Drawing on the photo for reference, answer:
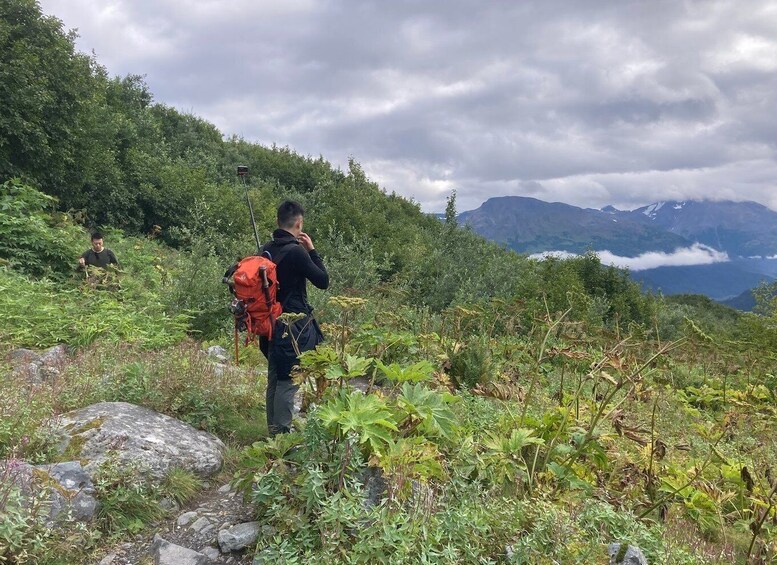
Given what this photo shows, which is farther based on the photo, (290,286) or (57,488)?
(290,286)

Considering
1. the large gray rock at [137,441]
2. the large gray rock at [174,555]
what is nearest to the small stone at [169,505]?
the large gray rock at [137,441]

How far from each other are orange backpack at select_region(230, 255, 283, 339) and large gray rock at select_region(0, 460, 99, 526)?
1.59 meters

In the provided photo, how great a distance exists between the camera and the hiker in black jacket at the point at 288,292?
4.37 m

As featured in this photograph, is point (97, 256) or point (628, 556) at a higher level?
point (97, 256)

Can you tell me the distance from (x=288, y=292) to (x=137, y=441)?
1740 millimetres

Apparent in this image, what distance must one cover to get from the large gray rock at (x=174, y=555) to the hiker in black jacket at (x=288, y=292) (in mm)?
1314

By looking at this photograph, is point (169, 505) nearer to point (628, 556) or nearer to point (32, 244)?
point (628, 556)

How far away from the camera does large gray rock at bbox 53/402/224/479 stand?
153 inches

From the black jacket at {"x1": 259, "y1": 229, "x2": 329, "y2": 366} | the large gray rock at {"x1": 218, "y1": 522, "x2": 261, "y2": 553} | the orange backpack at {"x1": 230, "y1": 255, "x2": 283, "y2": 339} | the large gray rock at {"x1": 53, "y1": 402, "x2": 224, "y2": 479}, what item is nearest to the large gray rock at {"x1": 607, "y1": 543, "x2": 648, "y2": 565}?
the large gray rock at {"x1": 218, "y1": 522, "x2": 261, "y2": 553}

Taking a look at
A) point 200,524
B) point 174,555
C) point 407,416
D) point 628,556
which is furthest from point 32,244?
point 628,556

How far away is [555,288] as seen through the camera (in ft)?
51.0

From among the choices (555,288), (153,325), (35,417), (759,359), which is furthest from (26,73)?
(759,359)

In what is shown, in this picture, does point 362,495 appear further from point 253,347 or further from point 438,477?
point 253,347

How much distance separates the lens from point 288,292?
4.48 meters
